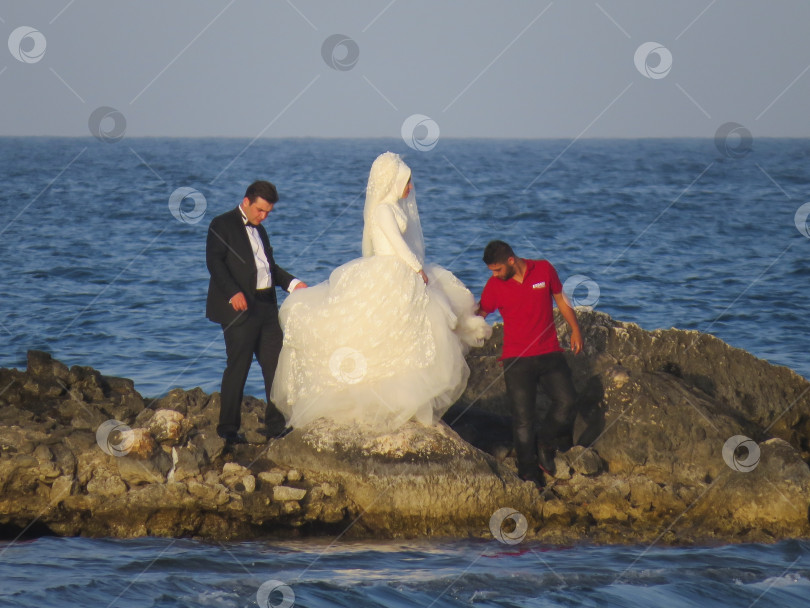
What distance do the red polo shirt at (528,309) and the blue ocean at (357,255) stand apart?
163 cm

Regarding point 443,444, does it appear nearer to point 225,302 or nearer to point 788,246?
point 225,302

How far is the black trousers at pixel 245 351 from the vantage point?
9.20 metres

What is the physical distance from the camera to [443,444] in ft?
28.6

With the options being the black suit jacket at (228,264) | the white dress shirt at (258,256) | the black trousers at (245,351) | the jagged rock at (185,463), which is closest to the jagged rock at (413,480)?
the jagged rock at (185,463)

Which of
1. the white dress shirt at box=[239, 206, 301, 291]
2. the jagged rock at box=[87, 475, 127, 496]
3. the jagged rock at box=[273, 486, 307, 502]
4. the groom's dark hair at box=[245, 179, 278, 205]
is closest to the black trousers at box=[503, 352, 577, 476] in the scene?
the jagged rock at box=[273, 486, 307, 502]

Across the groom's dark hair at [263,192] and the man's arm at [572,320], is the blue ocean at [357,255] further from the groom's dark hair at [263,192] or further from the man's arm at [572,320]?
the groom's dark hair at [263,192]

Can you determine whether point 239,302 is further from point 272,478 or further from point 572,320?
point 572,320

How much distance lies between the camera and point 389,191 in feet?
29.4

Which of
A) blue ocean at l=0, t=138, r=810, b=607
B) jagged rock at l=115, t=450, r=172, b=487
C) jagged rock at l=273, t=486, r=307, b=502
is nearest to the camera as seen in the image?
blue ocean at l=0, t=138, r=810, b=607

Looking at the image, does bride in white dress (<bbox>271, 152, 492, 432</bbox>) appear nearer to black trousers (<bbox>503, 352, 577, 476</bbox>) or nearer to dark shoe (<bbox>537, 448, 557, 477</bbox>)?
black trousers (<bbox>503, 352, 577, 476</bbox>)

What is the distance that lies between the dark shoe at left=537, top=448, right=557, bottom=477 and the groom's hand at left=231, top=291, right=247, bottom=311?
8.75ft

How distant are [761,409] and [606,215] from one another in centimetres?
2441

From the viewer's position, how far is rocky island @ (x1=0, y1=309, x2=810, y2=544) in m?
8.59

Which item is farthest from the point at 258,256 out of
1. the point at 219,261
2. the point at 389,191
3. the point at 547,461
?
the point at 547,461
